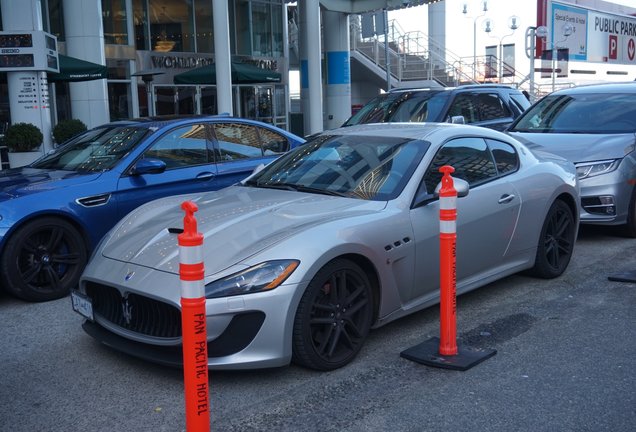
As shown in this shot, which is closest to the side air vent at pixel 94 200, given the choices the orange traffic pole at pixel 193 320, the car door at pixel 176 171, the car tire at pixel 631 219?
the car door at pixel 176 171

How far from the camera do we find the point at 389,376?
171 inches

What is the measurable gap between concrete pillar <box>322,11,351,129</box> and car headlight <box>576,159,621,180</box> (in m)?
16.8

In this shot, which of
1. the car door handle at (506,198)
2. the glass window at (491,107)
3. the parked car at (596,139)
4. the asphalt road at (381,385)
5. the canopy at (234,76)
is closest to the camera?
the asphalt road at (381,385)

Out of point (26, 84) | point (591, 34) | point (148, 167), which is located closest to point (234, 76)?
point (26, 84)

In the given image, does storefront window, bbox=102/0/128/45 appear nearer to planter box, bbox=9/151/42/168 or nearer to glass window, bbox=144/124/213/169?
planter box, bbox=9/151/42/168

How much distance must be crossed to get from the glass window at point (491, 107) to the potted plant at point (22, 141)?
8.28 metres

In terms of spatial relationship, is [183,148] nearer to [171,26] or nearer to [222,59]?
[222,59]

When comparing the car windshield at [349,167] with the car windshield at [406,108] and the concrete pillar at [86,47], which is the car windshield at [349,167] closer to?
the car windshield at [406,108]

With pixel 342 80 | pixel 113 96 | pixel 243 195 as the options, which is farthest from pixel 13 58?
pixel 342 80

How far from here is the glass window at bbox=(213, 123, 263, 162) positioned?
25.1 feet

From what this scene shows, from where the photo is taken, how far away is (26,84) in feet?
44.7

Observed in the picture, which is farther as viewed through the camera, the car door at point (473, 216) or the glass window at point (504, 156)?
the glass window at point (504, 156)

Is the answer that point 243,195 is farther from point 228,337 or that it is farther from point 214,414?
point 214,414

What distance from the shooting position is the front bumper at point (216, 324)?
396cm
